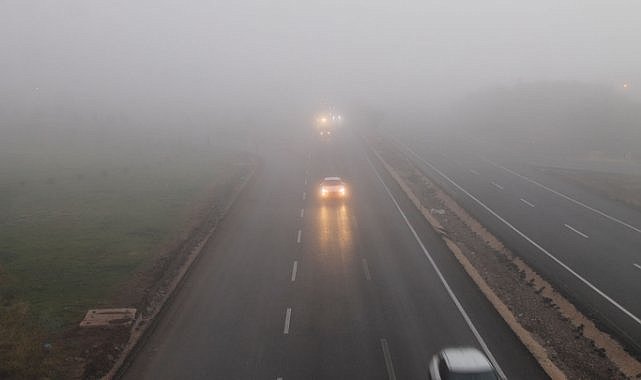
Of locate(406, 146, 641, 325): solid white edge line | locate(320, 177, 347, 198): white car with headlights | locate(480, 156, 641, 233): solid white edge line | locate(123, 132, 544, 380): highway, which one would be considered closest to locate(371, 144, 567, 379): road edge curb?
locate(123, 132, 544, 380): highway

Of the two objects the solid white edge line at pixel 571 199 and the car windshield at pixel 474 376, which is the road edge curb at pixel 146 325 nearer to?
the car windshield at pixel 474 376

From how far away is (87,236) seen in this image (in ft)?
75.3

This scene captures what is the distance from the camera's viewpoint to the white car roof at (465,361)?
10.5 meters

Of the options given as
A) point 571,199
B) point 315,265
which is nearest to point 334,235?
point 315,265

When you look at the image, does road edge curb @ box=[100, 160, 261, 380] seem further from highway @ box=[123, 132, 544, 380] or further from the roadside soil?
highway @ box=[123, 132, 544, 380]

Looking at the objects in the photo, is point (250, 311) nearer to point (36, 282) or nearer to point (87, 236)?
point (36, 282)

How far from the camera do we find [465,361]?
10828mm

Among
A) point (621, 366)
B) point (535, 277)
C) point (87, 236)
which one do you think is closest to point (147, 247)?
point (87, 236)

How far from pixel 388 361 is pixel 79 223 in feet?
63.7

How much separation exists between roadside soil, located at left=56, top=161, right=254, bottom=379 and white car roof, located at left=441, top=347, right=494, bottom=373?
29.2 ft

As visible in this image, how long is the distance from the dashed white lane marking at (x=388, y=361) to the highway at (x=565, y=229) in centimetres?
761

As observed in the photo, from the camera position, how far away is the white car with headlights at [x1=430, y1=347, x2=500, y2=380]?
1038cm

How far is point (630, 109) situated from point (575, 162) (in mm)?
37955

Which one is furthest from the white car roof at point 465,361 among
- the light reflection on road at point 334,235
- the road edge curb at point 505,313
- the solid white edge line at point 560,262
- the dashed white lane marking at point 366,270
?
the light reflection on road at point 334,235
